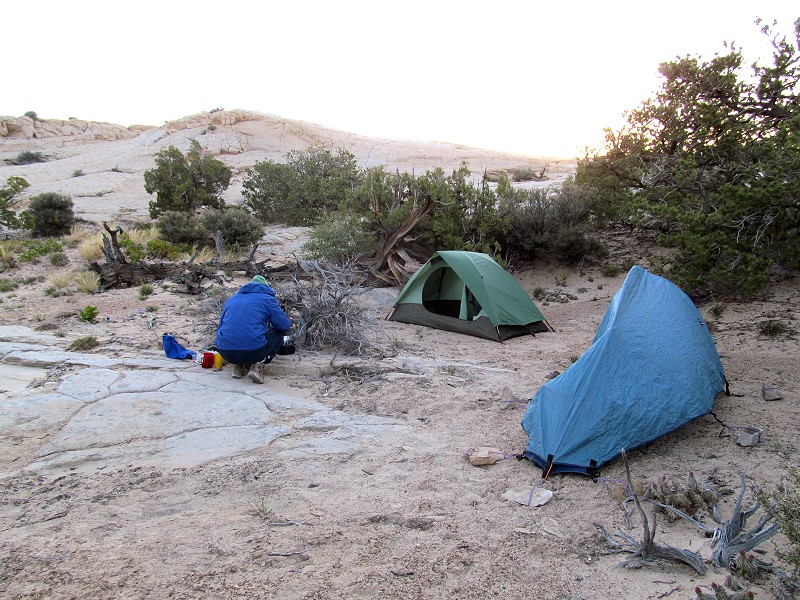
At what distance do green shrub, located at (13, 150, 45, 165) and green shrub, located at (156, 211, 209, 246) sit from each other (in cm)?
3025

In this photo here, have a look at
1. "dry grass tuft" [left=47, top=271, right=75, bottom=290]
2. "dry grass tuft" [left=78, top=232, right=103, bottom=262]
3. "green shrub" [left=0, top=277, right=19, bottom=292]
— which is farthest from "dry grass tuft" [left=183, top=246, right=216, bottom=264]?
"green shrub" [left=0, top=277, right=19, bottom=292]

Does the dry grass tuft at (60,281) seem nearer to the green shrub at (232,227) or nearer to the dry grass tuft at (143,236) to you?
the dry grass tuft at (143,236)

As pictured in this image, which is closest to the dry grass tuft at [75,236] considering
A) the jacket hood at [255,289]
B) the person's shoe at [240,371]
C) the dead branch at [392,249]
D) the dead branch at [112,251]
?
the dead branch at [112,251]

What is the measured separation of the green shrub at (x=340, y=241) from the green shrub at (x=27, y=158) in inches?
1424

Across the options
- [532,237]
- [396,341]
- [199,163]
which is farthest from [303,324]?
[199,163]

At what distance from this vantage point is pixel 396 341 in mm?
8172

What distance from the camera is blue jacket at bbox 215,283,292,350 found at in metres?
5.91

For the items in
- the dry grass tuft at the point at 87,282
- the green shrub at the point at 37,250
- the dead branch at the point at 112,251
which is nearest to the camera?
the dry grass tuft at the point at 87,282

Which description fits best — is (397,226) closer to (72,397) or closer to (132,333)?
(132,333)

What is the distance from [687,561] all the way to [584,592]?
559mm

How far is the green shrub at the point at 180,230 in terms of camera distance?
15.0 m

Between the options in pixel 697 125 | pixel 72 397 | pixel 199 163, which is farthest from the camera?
pixel 199 163

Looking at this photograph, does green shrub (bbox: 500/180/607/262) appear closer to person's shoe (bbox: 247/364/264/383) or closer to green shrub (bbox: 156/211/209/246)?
person's shoe (bbox: 247/364/264/383)

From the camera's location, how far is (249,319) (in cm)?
596
